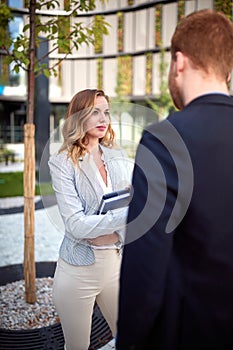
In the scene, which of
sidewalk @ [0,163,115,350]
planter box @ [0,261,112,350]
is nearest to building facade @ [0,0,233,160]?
sidewalk @ [0,163,115,350]

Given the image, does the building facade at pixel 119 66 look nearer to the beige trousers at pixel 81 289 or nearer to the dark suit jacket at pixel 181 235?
the beige trousers at pixel 81 289

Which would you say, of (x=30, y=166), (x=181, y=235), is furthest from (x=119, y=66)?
(x=181, y=235)

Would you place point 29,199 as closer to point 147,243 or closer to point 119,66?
point 147,243

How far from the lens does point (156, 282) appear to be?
1.28m

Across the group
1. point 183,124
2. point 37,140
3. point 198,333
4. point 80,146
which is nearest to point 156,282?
point 198,333

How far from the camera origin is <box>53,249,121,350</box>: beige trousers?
7.84ft

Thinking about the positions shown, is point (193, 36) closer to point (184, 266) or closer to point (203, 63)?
point (203, 63)

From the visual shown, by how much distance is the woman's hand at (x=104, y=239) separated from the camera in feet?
7.69

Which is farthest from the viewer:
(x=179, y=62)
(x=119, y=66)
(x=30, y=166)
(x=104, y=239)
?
(x=119, y=66)

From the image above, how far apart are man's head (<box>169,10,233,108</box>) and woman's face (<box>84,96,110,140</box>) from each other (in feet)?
3.54

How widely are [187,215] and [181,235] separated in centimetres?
8

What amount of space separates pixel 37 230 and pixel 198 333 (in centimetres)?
610

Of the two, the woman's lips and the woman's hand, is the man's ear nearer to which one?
the woman's lips

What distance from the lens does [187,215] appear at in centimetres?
130
